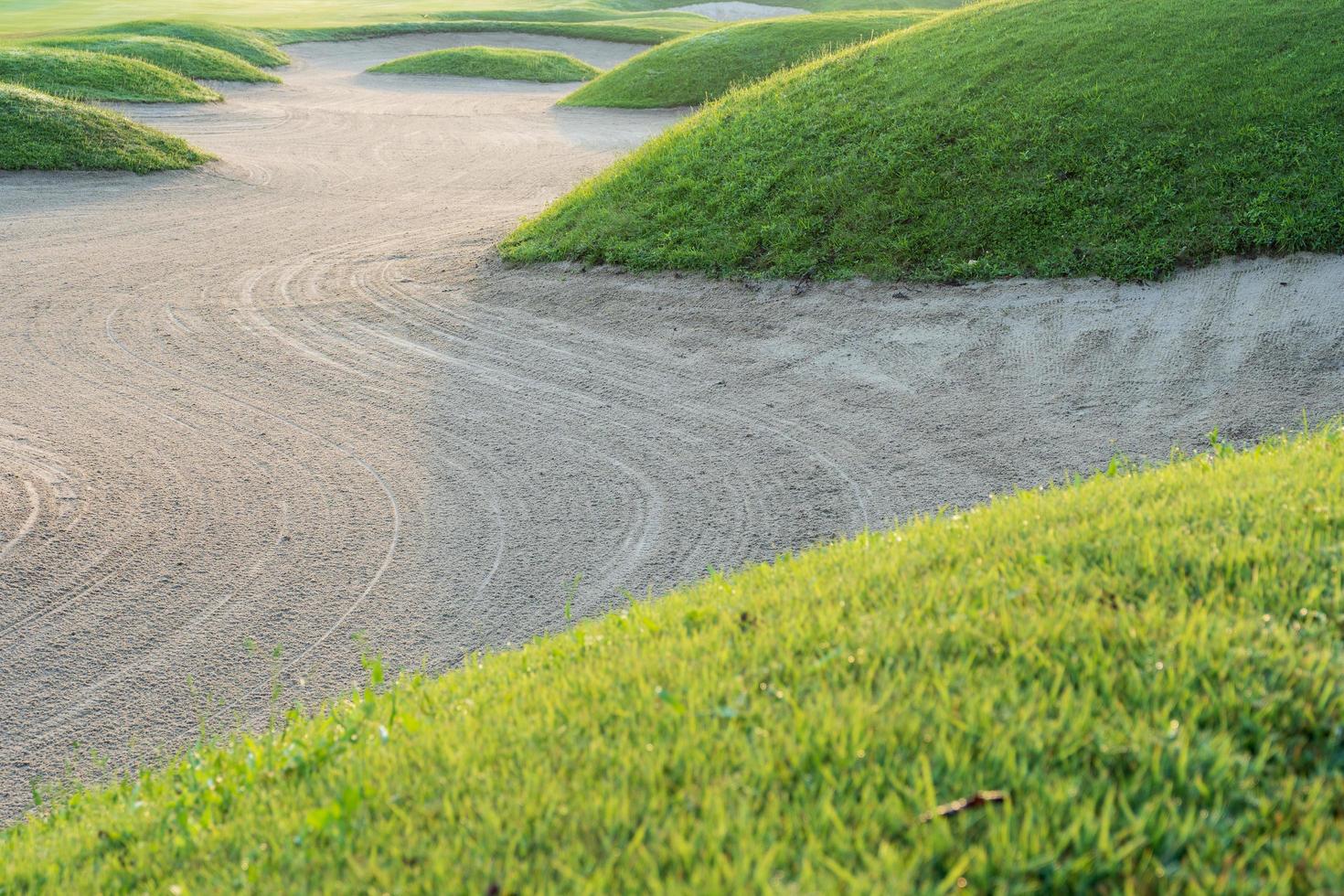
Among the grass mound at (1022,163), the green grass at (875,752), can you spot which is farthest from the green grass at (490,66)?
the green grass at (875,752)

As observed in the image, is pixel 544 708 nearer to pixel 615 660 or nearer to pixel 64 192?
pixel 615 660

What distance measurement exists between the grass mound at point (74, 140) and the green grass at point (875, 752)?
17.8 metres

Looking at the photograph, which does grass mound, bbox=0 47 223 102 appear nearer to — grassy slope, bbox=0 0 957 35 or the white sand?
grassy slope, bbox=0 0 957 35

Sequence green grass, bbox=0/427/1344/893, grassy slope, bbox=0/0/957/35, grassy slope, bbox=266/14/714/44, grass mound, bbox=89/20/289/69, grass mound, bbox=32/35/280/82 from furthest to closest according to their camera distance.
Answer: grassy slope, bbox=0/0/957/35 → grassy slope, bbox=266/14/714/44 → grass mound, bbox=89/20/289/69 → grass mound, bbox=32/35/280/82 → green grass, bbox=0/427/1344/893

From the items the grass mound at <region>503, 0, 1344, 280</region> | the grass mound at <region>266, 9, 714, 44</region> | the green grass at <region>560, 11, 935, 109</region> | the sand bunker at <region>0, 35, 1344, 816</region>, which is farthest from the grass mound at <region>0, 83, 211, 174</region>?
the grass mound at <region>266, 9, 714, 44</region>

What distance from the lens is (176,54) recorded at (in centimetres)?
2938

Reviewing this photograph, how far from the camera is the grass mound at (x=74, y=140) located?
18391 millimetres

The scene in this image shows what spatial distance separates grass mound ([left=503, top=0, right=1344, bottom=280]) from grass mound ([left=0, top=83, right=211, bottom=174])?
9706 mm

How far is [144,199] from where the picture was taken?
692 inches

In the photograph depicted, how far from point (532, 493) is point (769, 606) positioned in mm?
4186

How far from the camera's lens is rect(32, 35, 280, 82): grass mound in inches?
1136

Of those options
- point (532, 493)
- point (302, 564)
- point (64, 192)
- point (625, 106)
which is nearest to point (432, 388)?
point (532, 493)

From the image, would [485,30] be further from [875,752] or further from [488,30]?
[875,752]

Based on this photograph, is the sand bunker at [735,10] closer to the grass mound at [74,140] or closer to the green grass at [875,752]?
the grass mound at [74,140]
